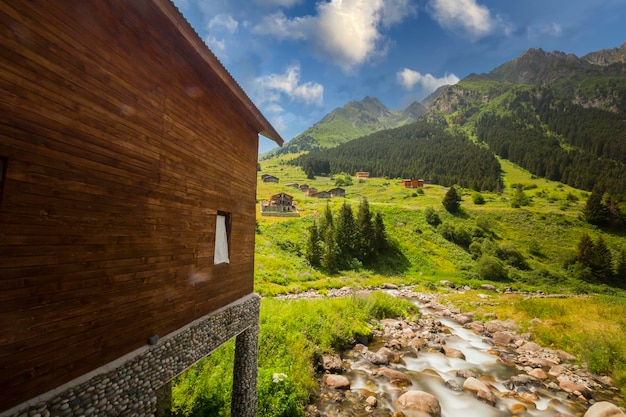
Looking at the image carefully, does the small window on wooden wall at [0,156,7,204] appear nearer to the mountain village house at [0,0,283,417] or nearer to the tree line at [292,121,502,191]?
the mountain village house at [0,0,283,417]


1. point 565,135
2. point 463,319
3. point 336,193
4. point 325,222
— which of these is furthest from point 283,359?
point 565,135

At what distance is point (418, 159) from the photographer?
462 feet

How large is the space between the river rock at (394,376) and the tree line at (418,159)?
9918 centimetres

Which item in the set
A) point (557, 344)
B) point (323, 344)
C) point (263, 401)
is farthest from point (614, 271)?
point (263, 401)

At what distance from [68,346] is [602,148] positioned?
188051 mm

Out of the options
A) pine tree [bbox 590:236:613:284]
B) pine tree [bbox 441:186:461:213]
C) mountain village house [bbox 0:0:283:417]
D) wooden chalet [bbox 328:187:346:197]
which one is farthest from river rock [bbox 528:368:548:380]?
wooden chalet [bbox 328:187:346:197]

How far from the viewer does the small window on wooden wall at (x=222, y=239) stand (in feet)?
24.7

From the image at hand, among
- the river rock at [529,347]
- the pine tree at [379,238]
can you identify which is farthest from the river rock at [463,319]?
the pine tree at [379,238]

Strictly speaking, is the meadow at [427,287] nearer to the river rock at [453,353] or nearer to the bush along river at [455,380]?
the bush along river at [455,380]

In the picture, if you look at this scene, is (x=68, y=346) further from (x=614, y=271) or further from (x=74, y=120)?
(x=614, y=271)

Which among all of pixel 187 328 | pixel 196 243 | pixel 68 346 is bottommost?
pixel 187 328

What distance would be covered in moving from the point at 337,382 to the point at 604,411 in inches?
385

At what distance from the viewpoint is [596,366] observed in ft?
46.1

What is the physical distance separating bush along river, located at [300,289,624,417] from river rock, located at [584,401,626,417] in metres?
0.03
